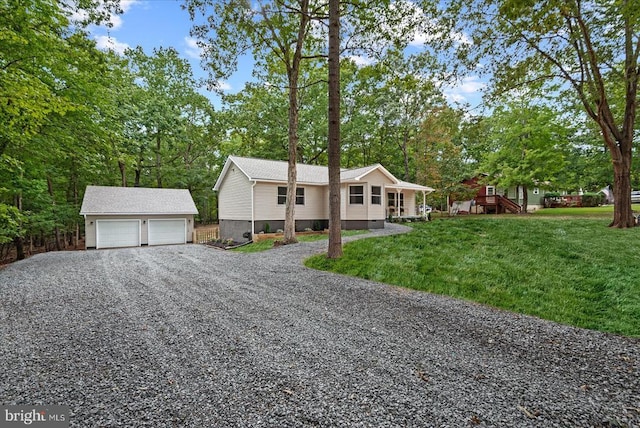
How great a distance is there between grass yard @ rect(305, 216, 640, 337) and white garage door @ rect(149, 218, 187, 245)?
12.8 m

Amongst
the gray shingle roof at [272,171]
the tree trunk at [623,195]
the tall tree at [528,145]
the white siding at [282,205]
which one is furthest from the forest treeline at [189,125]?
the white siding at [282,205]

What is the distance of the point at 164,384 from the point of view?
2500 mm

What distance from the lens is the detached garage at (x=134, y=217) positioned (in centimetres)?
1523

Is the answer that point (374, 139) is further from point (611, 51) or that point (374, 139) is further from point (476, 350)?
point (476, 350)

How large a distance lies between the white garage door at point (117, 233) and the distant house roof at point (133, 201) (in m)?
0.67

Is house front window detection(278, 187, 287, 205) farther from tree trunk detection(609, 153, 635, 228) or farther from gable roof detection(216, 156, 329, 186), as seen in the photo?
tree trunk detection(609, 153, 635, 228)

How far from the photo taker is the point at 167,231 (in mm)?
17375

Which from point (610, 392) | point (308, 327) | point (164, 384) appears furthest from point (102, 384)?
point (610, 392)

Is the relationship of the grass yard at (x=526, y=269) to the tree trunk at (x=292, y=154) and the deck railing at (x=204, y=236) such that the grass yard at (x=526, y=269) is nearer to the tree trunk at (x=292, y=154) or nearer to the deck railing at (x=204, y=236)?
the tree trunk at (x=292, y=154)

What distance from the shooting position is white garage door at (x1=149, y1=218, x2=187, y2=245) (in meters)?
16.9

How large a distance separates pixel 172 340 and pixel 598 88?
1474 cm

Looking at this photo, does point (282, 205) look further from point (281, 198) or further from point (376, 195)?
point (376, 195)

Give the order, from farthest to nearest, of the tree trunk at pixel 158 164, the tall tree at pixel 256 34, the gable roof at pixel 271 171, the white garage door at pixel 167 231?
1. the tree trunk at pixel 158 164
2. the white garage door at pixel 167 231
3. the gable roof at pixel 271 171
4. the tall tree at pixel 256 34

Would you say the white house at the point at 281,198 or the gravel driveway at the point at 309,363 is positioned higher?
the white house at the point at 281,198
